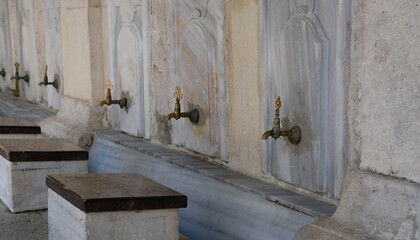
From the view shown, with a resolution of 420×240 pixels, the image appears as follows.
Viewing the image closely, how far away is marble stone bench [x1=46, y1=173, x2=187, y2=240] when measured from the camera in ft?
9.77

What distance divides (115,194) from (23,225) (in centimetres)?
137

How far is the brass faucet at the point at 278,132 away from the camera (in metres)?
3.06

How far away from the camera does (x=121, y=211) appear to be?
3002mm

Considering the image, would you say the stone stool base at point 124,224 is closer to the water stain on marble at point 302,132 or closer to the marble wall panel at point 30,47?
the water stain on marble at point 302,132

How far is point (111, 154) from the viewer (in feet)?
16.8

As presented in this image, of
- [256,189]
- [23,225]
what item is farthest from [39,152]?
[256,189]

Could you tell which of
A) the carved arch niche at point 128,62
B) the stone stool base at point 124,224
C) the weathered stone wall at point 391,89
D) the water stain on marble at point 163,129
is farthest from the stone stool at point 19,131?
the weathered stone wall at point 391,89

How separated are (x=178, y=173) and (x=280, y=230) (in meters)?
1.14

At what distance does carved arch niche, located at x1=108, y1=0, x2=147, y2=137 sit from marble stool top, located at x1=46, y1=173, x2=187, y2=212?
68.3 inches

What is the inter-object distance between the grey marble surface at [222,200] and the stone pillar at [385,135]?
38 centimetres

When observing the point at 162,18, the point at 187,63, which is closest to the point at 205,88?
the point at 187,63

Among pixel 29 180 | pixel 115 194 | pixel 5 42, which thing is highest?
pixel 5 42

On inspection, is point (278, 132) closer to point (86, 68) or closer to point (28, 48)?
point (86, 68)

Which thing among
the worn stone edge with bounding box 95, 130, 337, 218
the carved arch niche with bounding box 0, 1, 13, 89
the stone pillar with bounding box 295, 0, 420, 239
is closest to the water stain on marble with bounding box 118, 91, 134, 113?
the worn stone edge with bounding box 95, 130, 337, 218
